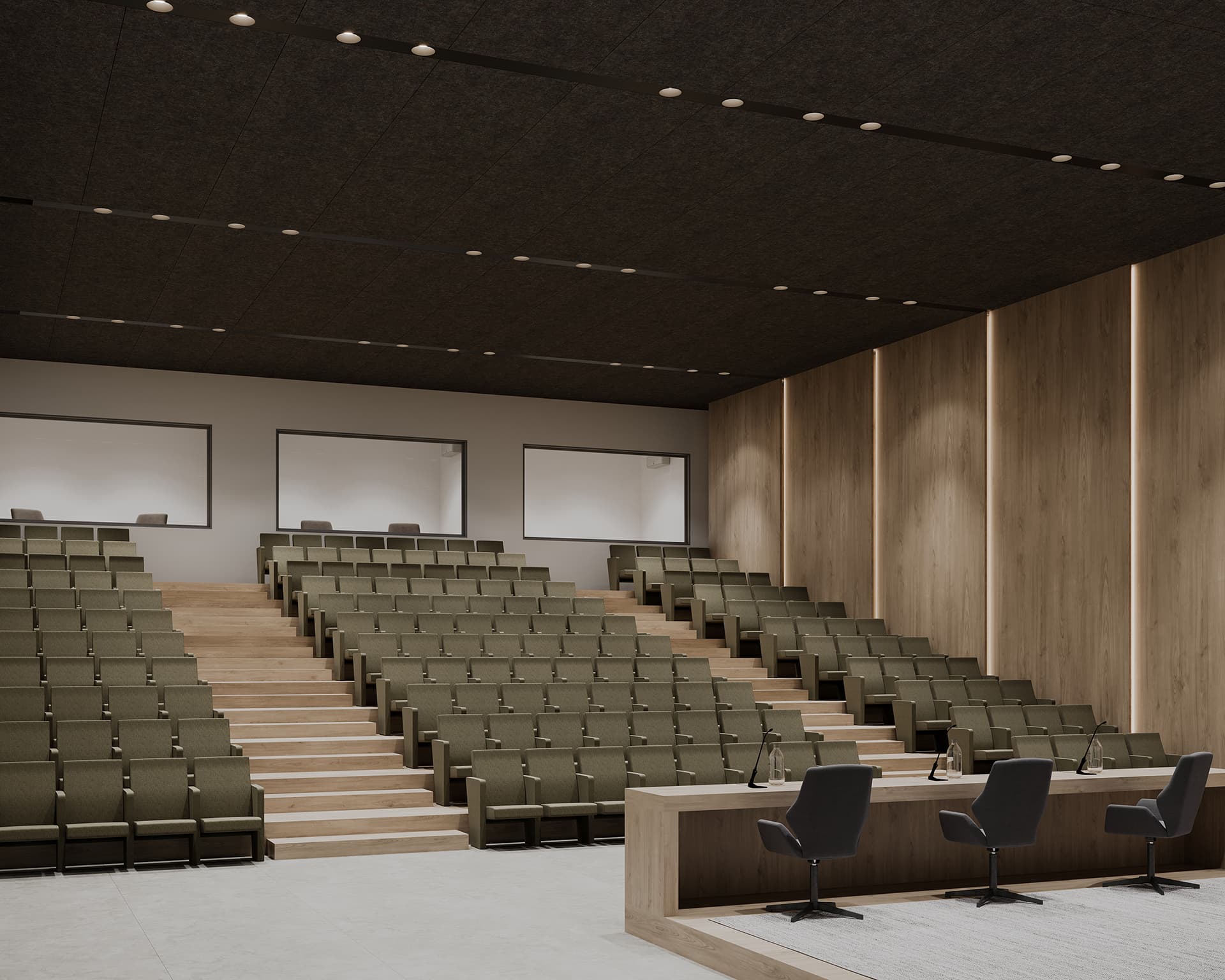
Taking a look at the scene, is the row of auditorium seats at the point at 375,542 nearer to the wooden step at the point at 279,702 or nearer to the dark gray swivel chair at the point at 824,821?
the wooden step at the point at 279,702

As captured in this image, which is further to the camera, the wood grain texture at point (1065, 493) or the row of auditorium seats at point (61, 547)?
the row of auditorium seats at point (61, 547)

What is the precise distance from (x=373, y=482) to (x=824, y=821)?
11.0 metres

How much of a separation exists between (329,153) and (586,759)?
12.5ft

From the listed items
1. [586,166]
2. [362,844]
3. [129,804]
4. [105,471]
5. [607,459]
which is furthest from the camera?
[607,459]

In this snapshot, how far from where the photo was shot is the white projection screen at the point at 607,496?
15461mm

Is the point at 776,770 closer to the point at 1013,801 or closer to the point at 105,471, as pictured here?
the point at 1013,801

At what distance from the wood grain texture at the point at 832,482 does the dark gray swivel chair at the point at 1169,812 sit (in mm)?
6349

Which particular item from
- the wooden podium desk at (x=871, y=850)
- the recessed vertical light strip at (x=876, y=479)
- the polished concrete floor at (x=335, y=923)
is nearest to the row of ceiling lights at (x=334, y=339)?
the recessed vertical light strip at (x=876, y=479)

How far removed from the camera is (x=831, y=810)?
199 inches

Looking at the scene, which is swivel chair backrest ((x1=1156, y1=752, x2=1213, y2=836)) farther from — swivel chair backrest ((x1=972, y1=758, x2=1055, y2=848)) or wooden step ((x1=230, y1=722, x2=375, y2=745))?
wooden step ((x1=230, y1=722, x2=375, y2=745))

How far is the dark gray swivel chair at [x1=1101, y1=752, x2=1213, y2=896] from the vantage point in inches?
229

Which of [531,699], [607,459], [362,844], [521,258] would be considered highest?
[521,258]

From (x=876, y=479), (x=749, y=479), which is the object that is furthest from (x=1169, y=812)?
(x=749, y=479)

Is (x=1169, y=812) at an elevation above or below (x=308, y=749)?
above
